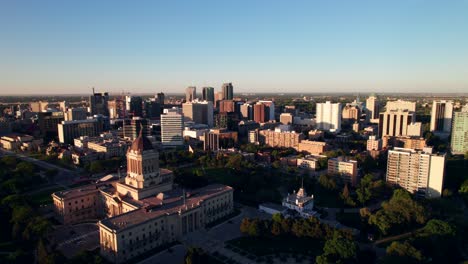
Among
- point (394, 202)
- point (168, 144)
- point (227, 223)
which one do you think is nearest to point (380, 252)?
point (394, 202)

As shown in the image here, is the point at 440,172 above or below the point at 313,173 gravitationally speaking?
above

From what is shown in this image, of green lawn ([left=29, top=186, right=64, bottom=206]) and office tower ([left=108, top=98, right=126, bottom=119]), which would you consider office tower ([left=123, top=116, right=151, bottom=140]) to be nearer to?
green lawn ([left=29, top=186, right=64, bottom=206])

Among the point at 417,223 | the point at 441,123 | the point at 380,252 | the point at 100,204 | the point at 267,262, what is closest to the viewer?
the point at 267,262

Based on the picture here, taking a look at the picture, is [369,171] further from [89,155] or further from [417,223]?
[89,155]

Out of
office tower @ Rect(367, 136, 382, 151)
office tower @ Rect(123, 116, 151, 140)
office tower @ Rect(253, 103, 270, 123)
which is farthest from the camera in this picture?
office tower @ Rect(253, 103, 270, 123)

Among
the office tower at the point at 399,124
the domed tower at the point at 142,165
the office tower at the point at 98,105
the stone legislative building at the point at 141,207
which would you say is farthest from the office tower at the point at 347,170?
the office tower at the point at 98,105

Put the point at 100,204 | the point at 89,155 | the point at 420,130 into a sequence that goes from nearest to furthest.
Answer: the point at 100,204
the point at 89,155
the point at 420,130

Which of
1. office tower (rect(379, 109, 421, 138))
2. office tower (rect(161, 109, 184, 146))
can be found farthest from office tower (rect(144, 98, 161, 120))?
office tower (rect(379, 109, 421, 138))
